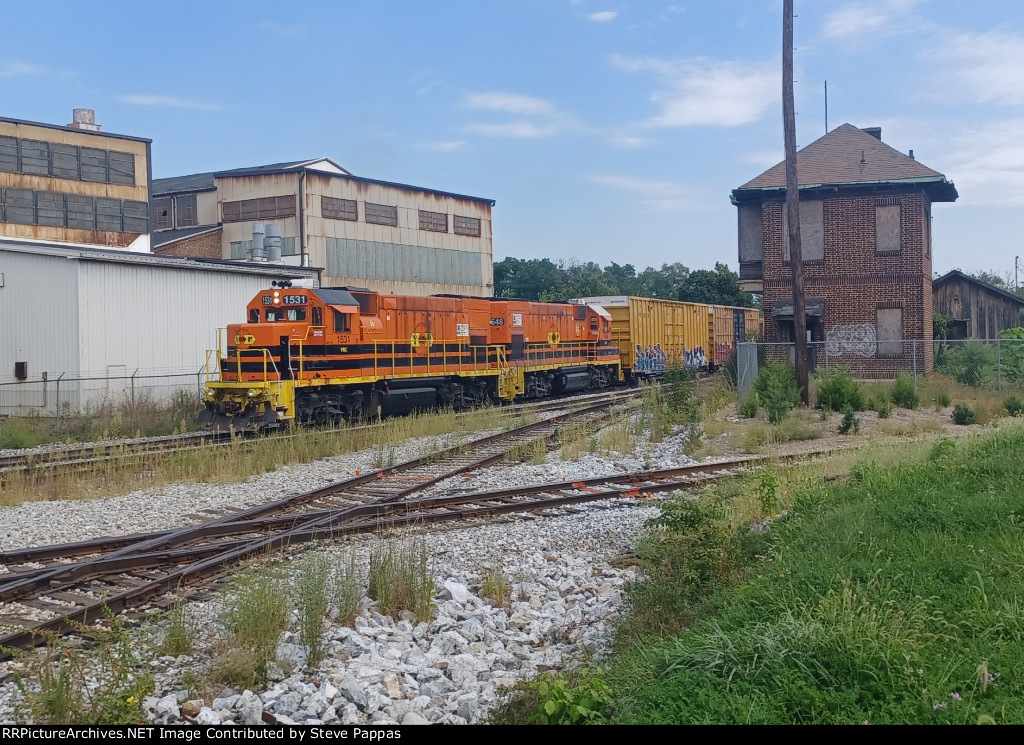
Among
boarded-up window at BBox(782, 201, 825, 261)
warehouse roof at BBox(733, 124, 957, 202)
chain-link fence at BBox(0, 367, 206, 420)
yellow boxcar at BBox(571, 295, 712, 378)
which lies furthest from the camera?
yellow boxcar at BBox(571, 295, 712, 378)

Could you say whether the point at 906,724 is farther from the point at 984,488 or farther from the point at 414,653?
the point at 984,488

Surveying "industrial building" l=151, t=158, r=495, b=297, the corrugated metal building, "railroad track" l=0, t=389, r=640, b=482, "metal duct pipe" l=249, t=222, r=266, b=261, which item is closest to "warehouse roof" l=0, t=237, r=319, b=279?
the corrugated metal building

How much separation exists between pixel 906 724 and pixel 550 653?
3144 millimetres

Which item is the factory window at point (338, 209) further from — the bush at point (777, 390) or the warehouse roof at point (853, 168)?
the bush at point (777, 390)

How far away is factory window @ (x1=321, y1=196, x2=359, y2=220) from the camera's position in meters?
43.1

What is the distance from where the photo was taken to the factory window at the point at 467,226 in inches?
1938

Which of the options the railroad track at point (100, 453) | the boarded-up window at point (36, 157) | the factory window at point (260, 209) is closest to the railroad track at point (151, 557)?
the railroad track at point (100, 453)

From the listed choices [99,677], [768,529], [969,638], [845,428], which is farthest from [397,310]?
[969,638]

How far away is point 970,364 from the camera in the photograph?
2770 centimetres

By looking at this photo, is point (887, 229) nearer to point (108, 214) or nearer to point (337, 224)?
point (337, 224)

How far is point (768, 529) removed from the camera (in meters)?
8.88

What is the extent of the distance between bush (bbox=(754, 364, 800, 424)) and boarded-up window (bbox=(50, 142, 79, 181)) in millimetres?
27656

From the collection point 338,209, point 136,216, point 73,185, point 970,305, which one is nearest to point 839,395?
point 970,305

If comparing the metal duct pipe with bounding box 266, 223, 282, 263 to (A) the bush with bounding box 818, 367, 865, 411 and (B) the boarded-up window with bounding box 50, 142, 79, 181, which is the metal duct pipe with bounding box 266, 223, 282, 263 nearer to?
(B) the boarded-up window with bounding box 50, 142, 79, 181
